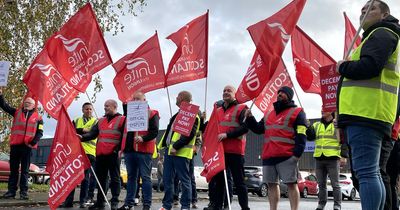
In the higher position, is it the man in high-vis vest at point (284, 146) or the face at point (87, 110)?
the face at point (87, 110)

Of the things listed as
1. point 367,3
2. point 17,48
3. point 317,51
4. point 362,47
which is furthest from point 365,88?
point 17,48

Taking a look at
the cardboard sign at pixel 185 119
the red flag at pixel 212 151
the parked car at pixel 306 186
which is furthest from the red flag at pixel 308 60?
the parked car at pixel 306 186

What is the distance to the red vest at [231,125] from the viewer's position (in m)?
8.16

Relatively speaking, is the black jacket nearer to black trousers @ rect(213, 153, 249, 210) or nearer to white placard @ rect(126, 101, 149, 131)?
black trousers @ rect(213, 153, 249, 210)

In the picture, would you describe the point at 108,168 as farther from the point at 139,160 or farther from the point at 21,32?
the point at 21,32

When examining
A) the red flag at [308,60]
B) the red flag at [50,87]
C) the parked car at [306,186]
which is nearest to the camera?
the red flag at [308,60]

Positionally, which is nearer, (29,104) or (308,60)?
(308,60)

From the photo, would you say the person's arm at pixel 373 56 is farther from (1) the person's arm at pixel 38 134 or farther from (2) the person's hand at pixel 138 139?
(1) the person's arm at pixel 38 134

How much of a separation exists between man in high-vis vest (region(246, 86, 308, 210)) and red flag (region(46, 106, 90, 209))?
9.19 feet

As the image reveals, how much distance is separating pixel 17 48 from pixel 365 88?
1696 centimetres

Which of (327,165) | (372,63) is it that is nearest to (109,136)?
(327,165)

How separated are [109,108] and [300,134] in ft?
12.9

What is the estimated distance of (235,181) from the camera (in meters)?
8.08

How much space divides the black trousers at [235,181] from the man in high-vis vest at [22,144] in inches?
178
